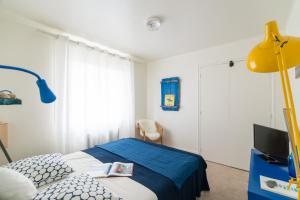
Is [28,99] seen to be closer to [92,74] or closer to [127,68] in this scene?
[92,74]

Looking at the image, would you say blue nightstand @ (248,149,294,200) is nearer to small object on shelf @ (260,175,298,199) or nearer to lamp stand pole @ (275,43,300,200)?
small object on shelf @ (260,175,298,199)

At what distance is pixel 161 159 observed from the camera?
174 cm

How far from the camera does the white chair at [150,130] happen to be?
3.38 meters

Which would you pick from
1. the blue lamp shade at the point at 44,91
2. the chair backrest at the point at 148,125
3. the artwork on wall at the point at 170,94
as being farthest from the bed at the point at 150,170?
the artwork on wall at the point at 170,94

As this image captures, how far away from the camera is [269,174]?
1253 mm

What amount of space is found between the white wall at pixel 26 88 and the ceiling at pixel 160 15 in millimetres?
290

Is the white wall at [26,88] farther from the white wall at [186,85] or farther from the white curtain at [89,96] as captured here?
the white wall at [186,85]

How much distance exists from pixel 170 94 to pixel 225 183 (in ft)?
7.04

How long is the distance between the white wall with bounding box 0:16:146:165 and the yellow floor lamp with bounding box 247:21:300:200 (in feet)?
8.65

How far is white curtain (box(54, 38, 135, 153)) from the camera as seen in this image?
2.25 meters

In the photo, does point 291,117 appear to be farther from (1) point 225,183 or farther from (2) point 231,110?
(2) point 231,110

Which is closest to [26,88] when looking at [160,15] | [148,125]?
[160,15]

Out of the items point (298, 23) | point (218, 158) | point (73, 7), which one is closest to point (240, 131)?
point (218, 158)

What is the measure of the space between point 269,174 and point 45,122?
2869 millimetres
